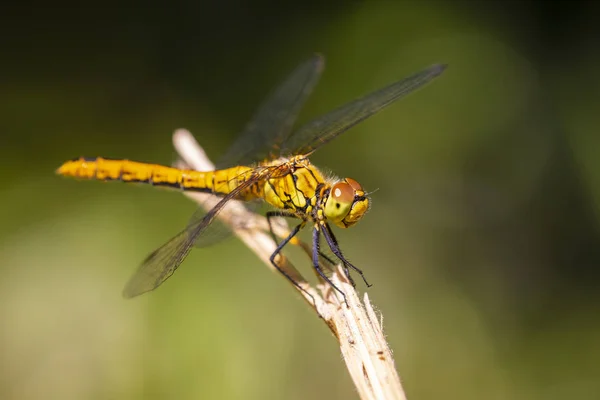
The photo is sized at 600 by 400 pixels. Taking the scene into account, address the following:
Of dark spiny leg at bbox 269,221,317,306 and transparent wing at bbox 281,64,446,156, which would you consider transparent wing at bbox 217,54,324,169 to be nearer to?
transparent wing at bbox 281,64,446,156

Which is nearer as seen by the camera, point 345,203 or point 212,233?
point 345,203

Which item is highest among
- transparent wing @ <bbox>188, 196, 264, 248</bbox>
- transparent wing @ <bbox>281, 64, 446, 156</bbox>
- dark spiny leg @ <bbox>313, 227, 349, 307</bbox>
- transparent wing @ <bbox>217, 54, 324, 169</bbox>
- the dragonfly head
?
transparent wing @ <bbox>217, 54, 324, 169</bbox>

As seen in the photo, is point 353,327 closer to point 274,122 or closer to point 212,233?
point 212,233

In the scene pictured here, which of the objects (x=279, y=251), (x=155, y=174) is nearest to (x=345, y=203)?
(x=279, y=251)

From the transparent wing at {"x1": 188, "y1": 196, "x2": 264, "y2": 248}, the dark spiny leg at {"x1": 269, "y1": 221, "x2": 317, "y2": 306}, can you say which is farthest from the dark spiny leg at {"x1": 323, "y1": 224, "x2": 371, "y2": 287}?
the transparent wing at {"x1": 188, "y1": 196, "x2": 264, "y2": 248}

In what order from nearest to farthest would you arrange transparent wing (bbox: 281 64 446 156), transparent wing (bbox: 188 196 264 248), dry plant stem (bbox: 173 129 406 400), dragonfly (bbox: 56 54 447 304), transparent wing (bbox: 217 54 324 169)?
dry plant stem (bbox: 173 129 406 400), dragonfly (bbox: 56 54 447 304), transparent wing (bbox: 188 196 264 248), transparent wing (bbox: 281 64 446 156), transparent wing (bbox: 217 54 324 169)

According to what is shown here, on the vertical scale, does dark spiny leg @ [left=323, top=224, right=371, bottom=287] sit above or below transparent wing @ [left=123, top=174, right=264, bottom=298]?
below

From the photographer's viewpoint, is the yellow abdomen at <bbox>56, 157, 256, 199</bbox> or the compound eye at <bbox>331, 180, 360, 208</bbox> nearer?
the compound eye at <bbox>331, 180, 360, 208</bbox>
